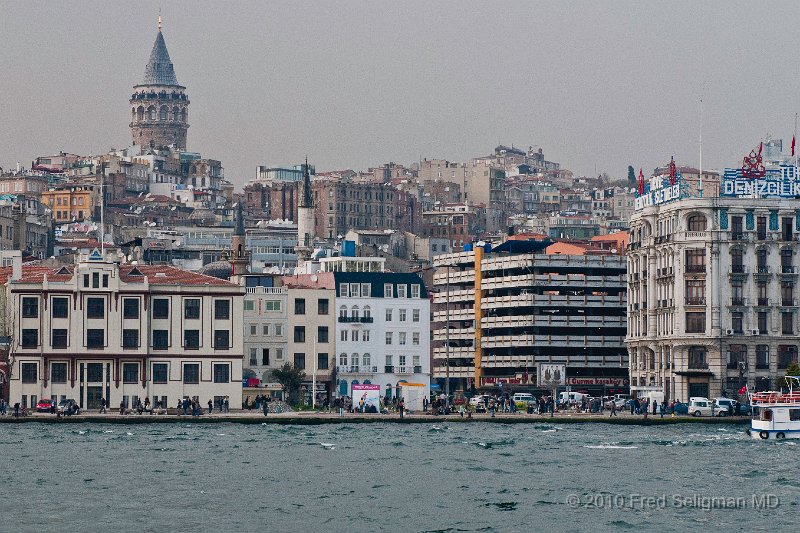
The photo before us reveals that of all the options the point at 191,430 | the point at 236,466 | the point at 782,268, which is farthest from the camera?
the point at 782,268

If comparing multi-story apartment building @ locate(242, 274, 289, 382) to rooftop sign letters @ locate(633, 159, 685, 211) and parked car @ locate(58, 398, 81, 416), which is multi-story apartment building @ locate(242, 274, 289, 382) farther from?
rooftop sign letters @ locate(633, 159, 685, 211)

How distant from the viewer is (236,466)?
255 feet

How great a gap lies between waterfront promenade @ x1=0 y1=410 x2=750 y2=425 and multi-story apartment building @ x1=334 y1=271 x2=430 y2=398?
17.8 m

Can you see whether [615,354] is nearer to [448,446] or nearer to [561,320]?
[561,320]

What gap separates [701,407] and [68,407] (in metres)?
37.8

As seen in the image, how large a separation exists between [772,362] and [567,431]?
92.8 feet

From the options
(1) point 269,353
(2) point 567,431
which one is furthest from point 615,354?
(2) point 567,431

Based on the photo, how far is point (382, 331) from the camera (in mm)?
139500

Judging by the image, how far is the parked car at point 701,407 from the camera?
119m

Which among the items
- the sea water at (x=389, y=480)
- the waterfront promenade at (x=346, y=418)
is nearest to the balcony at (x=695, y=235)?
the waterfront promenade at (x=346, y=418)

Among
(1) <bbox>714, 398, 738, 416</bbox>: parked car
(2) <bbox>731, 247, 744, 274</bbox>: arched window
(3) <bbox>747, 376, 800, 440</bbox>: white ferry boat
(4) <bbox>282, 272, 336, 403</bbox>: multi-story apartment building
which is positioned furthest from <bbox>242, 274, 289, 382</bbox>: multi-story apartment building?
(3) <bbox>747, 376, 800, 440</bbox>: white ferry boat

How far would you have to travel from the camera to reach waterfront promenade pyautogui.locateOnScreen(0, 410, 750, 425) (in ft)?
361

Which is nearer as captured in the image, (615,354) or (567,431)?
(567,431)
